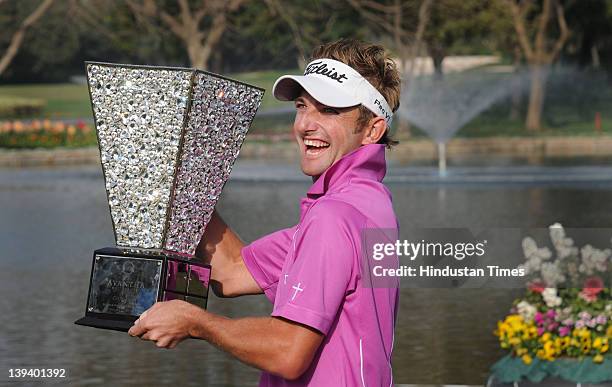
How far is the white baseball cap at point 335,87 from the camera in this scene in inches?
108

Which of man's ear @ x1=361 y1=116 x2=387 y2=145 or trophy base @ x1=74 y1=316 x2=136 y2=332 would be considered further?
man's ear @ x1=361 y1=116 x2=387 y2=145

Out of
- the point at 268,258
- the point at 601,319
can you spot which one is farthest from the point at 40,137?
the point at 268,258

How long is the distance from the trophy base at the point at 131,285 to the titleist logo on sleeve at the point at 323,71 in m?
0.48

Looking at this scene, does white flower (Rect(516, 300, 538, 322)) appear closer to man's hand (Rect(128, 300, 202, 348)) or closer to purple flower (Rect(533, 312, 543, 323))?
purple flower (Rect(533, 312, 543, 323))

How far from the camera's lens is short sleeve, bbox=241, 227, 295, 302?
314 centimetres

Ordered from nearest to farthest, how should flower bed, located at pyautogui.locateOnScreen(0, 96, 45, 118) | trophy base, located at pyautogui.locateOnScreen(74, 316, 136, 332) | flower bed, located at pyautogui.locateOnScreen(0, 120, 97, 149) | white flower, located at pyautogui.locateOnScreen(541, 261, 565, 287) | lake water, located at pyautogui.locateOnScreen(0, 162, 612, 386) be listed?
1. trophy base, located at pyautogui.locateOnScreen(74, 316, 136, 332)
2. white flower, located at pyautogui.locateOnScreen(541, 261, 565, 287)
3. lake water, located at pyautogui.locateOnScreen(0, 162, 612, 386)
4. flower bed, located at pyautogui.locateOnScreen(0, 120, 97, 149)
5. flower bed, located at pyautogui.locateOnScreen(0, 96, 45, 118)

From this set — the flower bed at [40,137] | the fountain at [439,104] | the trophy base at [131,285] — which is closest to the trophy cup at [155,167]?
the trophy base at [131,285]

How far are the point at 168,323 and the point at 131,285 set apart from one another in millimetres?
245

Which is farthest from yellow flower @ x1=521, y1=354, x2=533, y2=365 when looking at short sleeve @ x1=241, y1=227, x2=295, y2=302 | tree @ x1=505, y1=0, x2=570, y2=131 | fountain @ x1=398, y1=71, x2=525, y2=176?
tree @ x1=505, y1=0, x2=570, y2=131

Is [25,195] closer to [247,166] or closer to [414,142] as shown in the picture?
[247,166]

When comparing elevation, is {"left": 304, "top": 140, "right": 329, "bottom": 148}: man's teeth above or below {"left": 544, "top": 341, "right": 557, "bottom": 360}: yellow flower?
above

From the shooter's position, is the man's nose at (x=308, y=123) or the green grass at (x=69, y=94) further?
the green grass at (x=69, y=94)

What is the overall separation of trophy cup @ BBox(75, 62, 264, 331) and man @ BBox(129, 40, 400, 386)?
0.16 m

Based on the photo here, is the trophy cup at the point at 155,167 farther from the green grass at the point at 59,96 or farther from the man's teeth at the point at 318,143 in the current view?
the green grass at the point at 59,96
